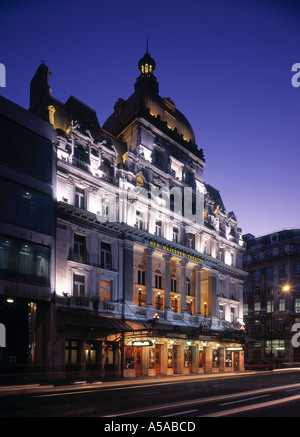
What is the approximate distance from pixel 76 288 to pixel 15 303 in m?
5.72

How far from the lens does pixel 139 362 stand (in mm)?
41281

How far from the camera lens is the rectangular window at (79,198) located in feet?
127

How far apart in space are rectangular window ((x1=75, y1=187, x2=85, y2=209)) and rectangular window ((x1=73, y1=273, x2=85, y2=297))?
6.62 metres

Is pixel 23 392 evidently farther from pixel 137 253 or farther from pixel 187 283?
pixel 187 283

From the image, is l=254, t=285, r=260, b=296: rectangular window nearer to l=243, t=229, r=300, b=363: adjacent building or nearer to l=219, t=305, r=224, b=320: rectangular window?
l=243, t=229, r=300, b=363: adjacent building

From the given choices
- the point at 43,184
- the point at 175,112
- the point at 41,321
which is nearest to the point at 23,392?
the point at 41,321

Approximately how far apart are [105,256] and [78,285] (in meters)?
4.47

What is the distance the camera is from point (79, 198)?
128 feet

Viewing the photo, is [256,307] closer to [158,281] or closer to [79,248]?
[158,281]

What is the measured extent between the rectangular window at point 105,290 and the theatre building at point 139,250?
0.32 ft

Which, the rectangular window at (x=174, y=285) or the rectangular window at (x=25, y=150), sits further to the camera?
the rectangular window at (x=174, y=285)

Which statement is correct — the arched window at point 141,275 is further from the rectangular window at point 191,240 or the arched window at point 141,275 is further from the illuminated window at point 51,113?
the illuminated window at point 51,113

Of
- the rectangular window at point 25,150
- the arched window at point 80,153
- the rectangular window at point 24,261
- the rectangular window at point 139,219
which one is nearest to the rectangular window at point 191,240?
the rectangular window at point 139,219

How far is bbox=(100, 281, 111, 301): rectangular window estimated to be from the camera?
3944cm
